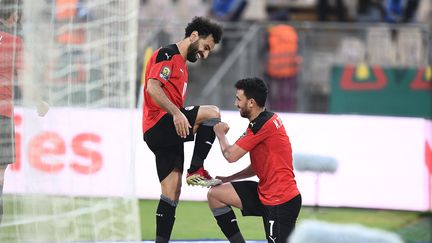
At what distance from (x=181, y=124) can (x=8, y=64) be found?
4.97ft

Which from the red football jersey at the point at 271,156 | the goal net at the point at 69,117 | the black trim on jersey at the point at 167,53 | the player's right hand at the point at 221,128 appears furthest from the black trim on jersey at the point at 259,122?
the goal net at the point at 69,117

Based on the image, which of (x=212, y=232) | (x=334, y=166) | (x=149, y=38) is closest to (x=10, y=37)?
(x=212, y=232)

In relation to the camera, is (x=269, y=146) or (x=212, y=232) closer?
(x=269, y=146)

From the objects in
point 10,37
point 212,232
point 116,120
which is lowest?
point 212,232

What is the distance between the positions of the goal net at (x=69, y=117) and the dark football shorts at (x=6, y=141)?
0.09 meters

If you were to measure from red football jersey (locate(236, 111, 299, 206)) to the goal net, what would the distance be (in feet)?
5.44

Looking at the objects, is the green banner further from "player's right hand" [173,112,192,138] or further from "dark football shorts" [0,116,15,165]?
"player's right hand" [173,112,192,138]

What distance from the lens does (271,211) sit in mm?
7512

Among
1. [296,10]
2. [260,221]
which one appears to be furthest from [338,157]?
[296,10]

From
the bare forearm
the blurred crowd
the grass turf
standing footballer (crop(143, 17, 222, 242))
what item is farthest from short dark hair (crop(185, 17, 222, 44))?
the blurred crowd

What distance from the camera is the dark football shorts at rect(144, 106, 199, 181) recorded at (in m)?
7.79

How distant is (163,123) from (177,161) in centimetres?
36

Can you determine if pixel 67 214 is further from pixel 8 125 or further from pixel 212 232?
pixel 212 232

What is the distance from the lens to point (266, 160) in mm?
7582
